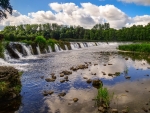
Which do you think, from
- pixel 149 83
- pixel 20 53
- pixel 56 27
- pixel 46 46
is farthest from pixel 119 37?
pixel 149 83

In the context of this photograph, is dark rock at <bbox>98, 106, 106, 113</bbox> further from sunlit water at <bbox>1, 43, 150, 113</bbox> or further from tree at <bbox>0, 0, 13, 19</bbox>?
tree at <bbox>0, 0, 13, 19</bbox>

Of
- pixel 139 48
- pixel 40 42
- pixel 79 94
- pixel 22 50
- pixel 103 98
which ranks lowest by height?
pixel 79 94

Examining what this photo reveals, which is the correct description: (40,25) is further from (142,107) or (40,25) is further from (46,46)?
(142,107)

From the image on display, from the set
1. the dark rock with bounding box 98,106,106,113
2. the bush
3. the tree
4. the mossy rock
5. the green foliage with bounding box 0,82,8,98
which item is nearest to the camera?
the dark rock with bounding box 98,106,106,113

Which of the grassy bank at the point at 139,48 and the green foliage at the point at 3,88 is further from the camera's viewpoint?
the grassy bank at the point at 139,48

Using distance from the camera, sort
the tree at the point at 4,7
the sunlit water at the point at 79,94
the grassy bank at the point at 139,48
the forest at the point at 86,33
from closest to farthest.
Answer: the sunlit water at the point at 79,94 < the tree at the point at 4,7 < the grassy bank at the point at 139,48 < the forest at the point at 86,33

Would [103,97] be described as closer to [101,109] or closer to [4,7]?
[101,109]

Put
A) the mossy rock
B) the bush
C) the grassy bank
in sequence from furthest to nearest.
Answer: the bush < the grassy bank < the mossy rock

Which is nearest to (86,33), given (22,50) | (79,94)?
(22,50)

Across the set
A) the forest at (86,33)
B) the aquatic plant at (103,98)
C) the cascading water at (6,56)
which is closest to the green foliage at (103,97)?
the aquatic plant at (103,98)

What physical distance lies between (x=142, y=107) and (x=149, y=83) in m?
5.78

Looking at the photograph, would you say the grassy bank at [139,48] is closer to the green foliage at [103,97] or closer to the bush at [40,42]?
the bush at [40,42]

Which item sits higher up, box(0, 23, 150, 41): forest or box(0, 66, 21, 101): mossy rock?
box(0, 23, 150, 41): forest

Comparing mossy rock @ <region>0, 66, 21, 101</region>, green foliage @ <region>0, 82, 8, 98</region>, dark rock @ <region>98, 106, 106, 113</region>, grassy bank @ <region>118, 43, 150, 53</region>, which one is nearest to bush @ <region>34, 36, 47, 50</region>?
grassy bank @ <region>118, 43, 150, 53</region>
